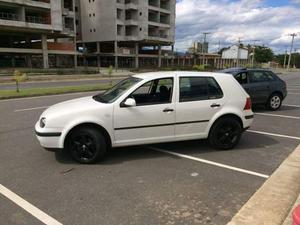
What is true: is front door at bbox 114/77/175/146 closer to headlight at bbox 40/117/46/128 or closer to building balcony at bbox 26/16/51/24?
headlight at bbox 40/117/46/128

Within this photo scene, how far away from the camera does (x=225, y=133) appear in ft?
20.2

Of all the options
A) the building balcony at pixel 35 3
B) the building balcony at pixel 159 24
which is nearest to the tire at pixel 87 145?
the building balcony at pixel 35 3

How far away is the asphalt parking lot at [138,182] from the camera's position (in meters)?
3.63

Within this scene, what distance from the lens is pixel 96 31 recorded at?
68.9 meters

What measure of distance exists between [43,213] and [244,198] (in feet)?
8.51

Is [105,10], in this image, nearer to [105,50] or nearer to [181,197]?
[105,50]

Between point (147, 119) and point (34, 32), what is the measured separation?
48.2m

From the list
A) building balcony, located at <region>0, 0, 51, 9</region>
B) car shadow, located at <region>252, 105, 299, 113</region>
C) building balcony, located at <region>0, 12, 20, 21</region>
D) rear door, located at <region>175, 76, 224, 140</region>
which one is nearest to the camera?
rear door, located at <region>175, 76, 224, 140</region>

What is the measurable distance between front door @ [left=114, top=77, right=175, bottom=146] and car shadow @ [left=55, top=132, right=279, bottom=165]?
1.19ft

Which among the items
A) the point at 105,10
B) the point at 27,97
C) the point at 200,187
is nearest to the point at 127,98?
the point at 200,187

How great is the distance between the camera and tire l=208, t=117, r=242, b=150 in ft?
19.9

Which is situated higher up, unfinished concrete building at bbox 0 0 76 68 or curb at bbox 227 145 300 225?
unfinished concrete building at bbox 0 0 76 68

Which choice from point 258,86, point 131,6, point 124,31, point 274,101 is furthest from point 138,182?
point 124,31

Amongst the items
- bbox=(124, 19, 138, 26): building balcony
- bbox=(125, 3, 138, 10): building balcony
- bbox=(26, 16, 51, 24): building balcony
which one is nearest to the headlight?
bbox=(26, 16, 51, 24): building balcony
